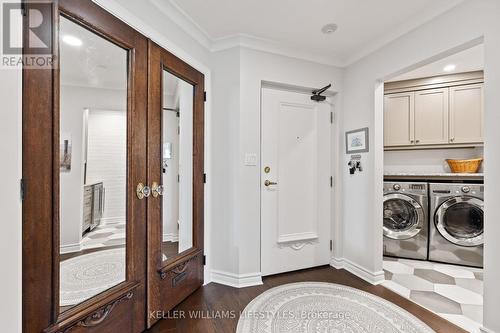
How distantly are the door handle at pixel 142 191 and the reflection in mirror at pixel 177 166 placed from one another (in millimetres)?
178

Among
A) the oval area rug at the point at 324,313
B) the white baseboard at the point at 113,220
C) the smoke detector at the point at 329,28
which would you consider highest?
the smoke detector at the point at 329,28

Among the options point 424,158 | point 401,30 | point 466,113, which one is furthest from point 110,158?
point 466,113

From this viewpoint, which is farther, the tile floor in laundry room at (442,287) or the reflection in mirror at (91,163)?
the tile floor in laundry room at (442,287)

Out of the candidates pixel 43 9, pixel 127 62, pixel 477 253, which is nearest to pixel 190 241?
pixel 127 62

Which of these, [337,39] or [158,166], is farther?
[337,39]

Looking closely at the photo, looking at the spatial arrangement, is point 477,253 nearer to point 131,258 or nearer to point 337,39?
point 337,39

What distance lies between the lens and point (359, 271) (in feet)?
7.94

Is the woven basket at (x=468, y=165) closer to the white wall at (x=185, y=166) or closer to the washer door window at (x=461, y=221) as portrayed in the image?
the washer door window at (x=461, y=221)

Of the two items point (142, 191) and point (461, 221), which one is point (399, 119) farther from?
point (142, 191)

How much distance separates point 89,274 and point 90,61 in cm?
122

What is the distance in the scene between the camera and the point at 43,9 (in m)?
1.06

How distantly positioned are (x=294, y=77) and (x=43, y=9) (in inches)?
78.6

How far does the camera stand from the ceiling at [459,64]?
2507 mm

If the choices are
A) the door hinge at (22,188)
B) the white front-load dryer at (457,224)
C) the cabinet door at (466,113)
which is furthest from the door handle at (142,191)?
the cabinet door at (466,113)
